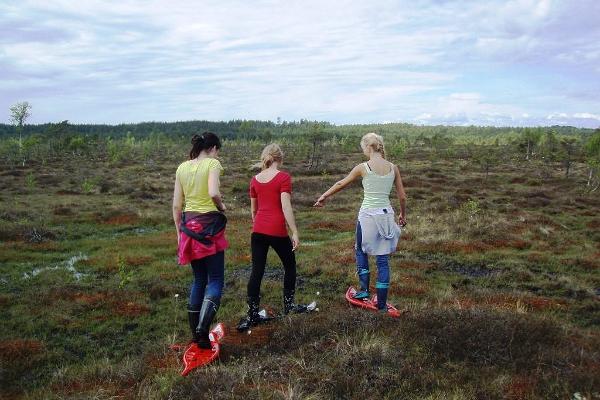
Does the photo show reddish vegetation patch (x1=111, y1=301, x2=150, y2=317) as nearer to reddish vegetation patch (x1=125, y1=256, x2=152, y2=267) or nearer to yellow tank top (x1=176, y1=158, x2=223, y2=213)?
reddish vegetation patch (x1=125, y1=256, x2=152, y2=267)

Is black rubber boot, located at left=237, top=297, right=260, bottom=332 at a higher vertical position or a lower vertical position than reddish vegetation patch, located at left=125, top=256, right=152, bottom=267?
higher

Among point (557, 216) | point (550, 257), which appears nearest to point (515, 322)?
point (550, 257)

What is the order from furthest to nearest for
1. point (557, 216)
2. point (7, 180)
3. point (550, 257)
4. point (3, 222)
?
point (7, 180), point (557, 216), point (3, 222), point (550, 257)

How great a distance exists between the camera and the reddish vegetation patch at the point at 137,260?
40.2ft

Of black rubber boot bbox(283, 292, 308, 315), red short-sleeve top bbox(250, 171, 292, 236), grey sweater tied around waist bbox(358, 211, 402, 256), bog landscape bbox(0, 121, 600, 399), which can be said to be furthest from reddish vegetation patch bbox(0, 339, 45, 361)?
grey sweater tied around waist bbox(358, 211, 402, 256)

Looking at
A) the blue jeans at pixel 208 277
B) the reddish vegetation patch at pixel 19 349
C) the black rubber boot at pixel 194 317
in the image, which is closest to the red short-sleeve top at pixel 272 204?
the blue jeans at pixel 208 277

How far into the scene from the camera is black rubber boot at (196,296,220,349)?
493 centimetres

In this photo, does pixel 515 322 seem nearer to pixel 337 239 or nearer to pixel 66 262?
pixel 337 239

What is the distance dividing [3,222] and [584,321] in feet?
60.6

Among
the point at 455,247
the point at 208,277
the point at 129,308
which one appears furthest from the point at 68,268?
the point at 455,247

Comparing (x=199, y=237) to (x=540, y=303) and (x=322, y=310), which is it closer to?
(x=322, y=310)

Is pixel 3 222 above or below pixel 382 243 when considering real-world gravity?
below

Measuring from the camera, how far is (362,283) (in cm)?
643

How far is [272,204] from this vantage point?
18.2 ft
